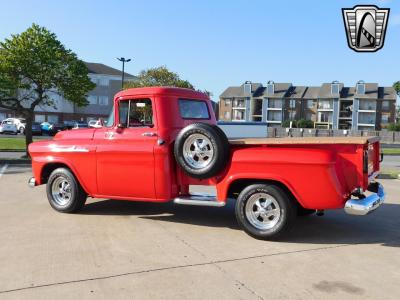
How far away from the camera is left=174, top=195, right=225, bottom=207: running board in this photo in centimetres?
621

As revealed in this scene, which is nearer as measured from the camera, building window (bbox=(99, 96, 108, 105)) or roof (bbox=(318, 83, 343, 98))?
building window (bbox=(99, 96, 108, 105))

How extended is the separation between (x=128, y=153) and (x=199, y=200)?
1.38 m

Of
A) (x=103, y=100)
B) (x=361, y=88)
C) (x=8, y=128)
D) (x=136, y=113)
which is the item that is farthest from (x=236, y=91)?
(x=136, y=113)

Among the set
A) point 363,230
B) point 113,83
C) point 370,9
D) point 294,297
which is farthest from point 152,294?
point 113,83

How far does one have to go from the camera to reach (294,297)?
4.08 meters

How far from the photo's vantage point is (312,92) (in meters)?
90.6

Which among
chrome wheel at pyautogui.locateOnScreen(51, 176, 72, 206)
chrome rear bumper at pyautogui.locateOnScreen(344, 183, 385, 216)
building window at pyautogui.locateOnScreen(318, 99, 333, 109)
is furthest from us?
building window at pyautogui.locateOnScreen(318, 99, 333, 109)

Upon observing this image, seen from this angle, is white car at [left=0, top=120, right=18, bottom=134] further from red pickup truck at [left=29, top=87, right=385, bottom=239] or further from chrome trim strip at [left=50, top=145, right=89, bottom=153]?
chrome trim strip at [left=50, top=145, right=89, bottom=153]

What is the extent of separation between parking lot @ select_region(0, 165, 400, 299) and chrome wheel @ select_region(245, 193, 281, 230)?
0.26 meters

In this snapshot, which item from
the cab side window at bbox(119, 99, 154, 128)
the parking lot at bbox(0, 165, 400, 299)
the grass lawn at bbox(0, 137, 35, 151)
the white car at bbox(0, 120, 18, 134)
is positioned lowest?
the grass lawn at bbox(0, 137, 35, 151)

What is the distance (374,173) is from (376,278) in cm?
238

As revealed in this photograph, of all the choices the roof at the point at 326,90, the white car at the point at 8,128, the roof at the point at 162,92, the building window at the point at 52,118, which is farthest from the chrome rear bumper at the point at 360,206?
the roof at the point at 326,90

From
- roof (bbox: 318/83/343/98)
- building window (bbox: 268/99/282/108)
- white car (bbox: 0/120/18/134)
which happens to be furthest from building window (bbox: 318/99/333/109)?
white car (bbox: 0/120/18/134)

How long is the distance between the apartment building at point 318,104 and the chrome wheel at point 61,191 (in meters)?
84.4
